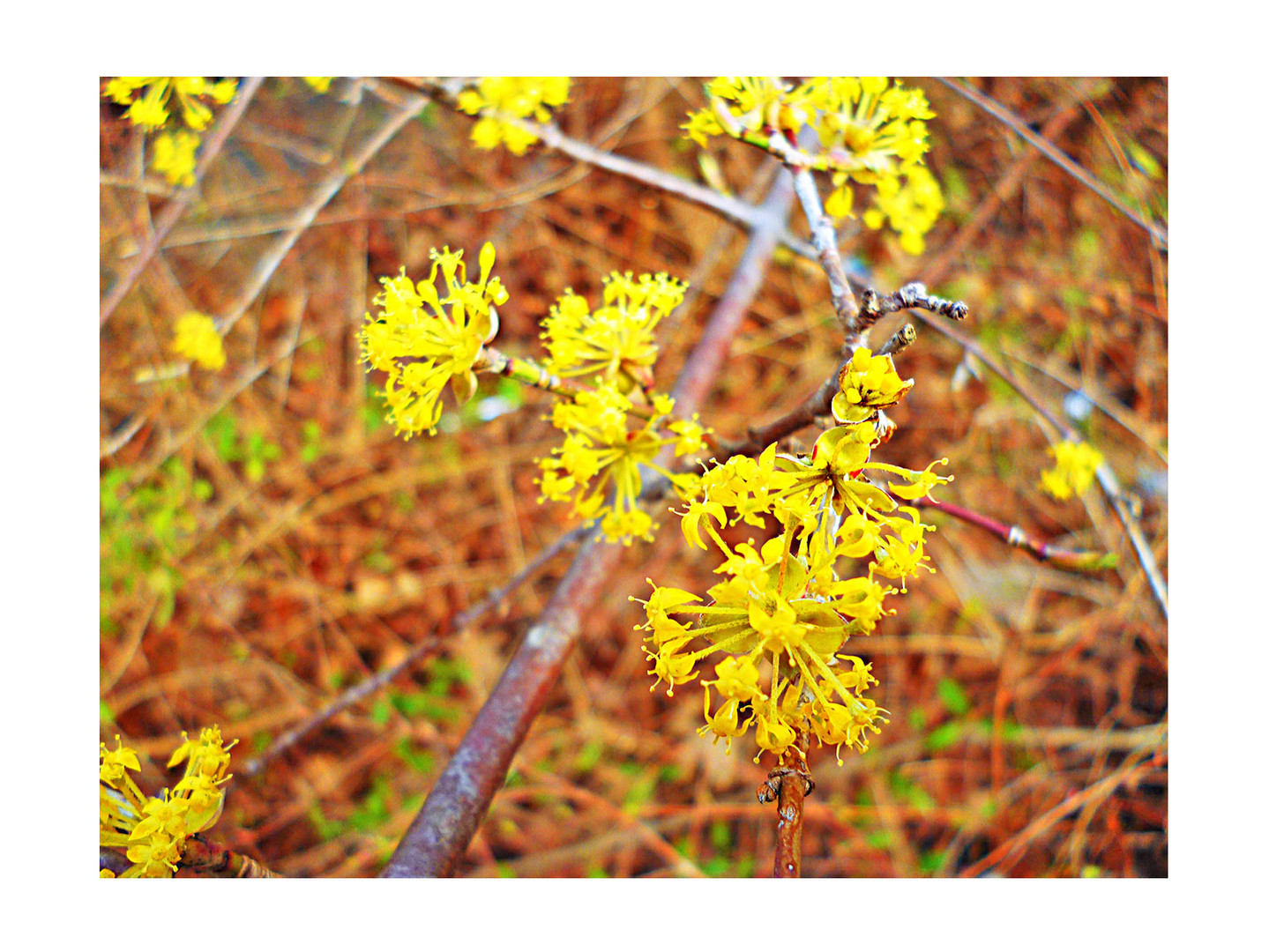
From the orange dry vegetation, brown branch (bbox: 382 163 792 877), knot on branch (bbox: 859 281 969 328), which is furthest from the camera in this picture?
the orange dry vegetation

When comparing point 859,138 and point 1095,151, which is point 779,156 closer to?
point 859,138

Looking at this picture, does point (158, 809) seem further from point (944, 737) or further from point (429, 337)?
point (944, 737)

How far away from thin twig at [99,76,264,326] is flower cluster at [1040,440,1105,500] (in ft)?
4.66

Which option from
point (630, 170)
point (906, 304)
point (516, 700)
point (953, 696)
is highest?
point (630, 170)

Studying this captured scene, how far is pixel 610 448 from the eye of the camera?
2.37 feet

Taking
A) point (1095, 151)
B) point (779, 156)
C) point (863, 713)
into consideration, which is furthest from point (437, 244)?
point (863, 713)

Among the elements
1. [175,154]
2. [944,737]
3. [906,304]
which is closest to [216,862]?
[906,304]

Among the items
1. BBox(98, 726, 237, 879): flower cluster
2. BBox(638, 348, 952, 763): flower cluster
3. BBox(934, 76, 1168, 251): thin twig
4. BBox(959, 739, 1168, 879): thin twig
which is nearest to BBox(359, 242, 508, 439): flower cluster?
BBox(638, 348, 952, 763): flower cluster

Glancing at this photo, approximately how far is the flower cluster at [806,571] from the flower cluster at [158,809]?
23.3 inches

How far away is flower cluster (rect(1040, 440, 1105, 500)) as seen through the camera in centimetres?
117

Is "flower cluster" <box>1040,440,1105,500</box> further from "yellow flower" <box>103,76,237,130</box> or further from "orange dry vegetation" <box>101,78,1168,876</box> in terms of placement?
"yellow flower" <box>103,76,237,130</box>

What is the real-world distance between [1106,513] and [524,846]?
135 cm

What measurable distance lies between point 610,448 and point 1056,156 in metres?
1.04

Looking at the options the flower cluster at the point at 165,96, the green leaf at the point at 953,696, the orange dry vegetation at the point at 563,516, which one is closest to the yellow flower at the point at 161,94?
the flower cluster at the point at 165,96
